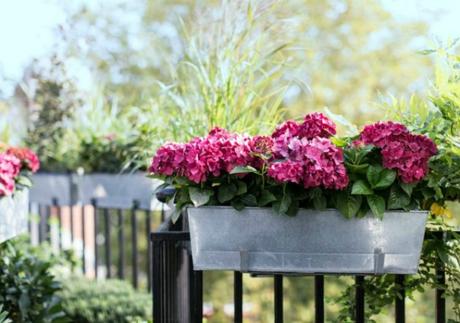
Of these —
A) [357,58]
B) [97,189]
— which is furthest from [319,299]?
[357,58]

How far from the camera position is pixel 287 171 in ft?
5.07

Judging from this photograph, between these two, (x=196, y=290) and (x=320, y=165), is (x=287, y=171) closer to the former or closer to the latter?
(x=320, y=165)

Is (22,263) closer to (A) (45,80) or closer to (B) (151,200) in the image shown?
(B) (151,200)

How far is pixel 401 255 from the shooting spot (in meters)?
1.64

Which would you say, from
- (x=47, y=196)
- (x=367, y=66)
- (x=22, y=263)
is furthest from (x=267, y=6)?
(x=367, y=66)

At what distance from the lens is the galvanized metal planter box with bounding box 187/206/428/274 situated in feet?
5.34

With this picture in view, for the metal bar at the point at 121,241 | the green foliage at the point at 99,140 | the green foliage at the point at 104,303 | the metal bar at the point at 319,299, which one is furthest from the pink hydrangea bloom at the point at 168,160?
the metal bar at the point at 121,241

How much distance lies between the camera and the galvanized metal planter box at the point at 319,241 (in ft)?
5.34

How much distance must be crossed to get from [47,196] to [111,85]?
6147 millimetres

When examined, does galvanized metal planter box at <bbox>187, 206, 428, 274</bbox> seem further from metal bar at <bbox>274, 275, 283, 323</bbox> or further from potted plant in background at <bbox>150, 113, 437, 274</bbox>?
metal bar at <bbox>274, 275, 283, 323</bbox>

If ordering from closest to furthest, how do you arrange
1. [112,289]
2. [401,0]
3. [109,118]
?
[112,289] → [109,118] → [401,0]

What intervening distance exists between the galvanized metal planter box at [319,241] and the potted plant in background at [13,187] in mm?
1386

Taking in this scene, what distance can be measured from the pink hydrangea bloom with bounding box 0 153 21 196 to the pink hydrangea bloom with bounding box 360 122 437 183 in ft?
5.50

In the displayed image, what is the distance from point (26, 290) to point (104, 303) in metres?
0.68
